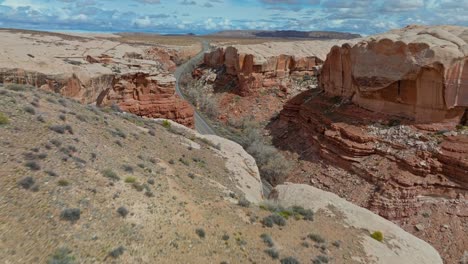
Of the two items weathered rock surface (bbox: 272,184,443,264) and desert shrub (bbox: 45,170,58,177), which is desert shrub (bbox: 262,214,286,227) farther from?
desert shrub (bbox: 45,170,58,177)

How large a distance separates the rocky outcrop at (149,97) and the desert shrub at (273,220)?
689 inches

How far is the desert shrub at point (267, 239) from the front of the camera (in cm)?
1161

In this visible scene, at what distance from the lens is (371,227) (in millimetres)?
14844

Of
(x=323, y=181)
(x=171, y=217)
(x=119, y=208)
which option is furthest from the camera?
(x=323, y=181)

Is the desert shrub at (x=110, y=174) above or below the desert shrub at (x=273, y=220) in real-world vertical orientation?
above

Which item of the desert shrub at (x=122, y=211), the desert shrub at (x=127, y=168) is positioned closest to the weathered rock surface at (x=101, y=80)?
the desert shrub at (x=127, y=168)

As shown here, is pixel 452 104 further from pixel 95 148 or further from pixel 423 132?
pixel 95 148

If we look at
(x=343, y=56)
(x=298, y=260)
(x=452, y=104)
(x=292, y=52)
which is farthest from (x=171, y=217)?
(x=292, y=52)

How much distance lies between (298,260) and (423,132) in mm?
18520

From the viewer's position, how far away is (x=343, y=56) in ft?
111

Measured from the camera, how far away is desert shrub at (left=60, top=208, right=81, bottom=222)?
9.66m

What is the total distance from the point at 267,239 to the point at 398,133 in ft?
60.0

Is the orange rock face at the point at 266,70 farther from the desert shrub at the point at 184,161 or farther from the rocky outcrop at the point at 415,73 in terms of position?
the desert shrub at the point at 184,161

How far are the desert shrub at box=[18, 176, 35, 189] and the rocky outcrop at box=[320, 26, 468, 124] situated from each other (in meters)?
23.9
